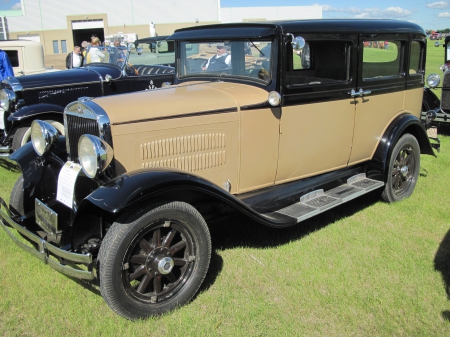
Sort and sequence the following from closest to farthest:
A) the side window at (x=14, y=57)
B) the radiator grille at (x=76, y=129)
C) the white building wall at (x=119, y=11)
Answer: the radiator grille at (x=76, y=129) → the side window at (x=14, y=57) → the white building wall at (x=119, y=11)

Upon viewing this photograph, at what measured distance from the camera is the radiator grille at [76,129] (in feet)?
9.65

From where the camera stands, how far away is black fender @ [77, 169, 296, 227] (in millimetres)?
2461

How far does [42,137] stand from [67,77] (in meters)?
3.88

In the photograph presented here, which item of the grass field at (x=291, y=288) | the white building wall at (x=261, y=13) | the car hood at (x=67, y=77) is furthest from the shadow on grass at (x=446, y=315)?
the white building wall at (x=261, y=13)

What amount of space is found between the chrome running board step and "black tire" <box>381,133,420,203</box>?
31cm

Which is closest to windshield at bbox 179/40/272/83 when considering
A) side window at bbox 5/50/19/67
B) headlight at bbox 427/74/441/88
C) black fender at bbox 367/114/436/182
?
black fender at bbox 367/114/436/182

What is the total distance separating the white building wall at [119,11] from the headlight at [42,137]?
3723cm

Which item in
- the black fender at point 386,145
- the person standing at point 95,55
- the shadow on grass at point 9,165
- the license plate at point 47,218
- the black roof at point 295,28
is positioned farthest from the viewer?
the person standing at point 95,55

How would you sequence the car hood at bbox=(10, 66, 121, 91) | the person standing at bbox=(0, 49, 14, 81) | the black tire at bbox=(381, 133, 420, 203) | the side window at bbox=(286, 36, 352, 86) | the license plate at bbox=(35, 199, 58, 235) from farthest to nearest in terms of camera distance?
the person standing at bbox=(0, 49, 14, 81), the car hood at bbox=(10, 66, 121, 91), the black tire at bbox=(381, 133, 420, 203), the side window at bbox=(286, 36, 352, 86), the license plate at bbox=(35, 199, 58, 235)

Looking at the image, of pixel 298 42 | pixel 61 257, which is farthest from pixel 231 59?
pixel 61 257

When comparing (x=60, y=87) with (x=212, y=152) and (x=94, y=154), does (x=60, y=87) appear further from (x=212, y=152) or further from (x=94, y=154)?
(x=94, y=154)

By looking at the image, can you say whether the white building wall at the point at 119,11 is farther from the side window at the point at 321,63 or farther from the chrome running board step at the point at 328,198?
the chrome running board step at the point at 328,198

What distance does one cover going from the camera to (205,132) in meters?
3.21

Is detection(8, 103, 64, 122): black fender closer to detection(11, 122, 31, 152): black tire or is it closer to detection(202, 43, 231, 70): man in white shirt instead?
detection(11, 122, 31, 152): black tire
